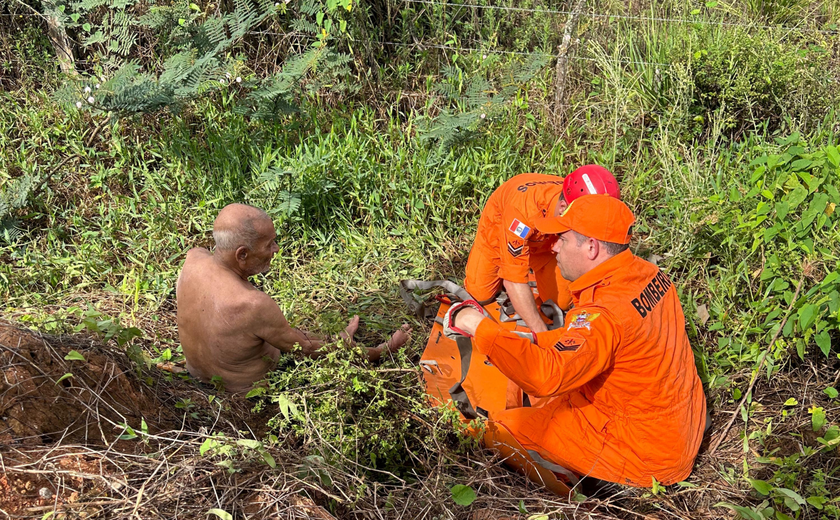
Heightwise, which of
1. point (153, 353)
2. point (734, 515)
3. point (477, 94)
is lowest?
point (734, 515)

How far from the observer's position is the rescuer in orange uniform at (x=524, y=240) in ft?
10.8

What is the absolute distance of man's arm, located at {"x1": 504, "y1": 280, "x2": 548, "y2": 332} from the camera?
3715mm

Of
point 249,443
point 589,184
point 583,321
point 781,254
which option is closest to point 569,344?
point 583,321

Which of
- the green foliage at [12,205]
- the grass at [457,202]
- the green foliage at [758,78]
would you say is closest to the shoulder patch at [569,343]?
the grass at [457,202]

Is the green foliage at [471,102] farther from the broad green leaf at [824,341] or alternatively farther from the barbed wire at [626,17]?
the broad green leaf at [824,341]

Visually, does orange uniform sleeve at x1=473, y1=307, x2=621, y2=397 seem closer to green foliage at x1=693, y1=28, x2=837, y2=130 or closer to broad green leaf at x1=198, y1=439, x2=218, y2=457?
broad green leaf at x1=198, y1=439, x2=218, y2=457

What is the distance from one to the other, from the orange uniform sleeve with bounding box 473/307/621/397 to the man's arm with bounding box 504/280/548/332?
114 centimetres

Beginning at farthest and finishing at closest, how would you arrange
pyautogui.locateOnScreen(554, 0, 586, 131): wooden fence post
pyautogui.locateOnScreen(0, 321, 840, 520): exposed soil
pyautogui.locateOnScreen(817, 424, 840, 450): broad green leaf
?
pyautogui.locateOnScreen(554, 0, 586, 131): wooden fence post → pyautogui.locateOnScreen(817, 424, 840, 450): broad green leaf → pyautogui.locateOnScreen(0, 321, 840, 520): exposed soil

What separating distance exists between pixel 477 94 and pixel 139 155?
303cm

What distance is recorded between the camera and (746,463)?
305cm

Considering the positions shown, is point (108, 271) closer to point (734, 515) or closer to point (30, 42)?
point (30, 42)

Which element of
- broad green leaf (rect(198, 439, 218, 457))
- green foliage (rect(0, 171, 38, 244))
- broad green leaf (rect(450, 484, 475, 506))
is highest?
broad green leaf (rect(198, 439, 218, 457))

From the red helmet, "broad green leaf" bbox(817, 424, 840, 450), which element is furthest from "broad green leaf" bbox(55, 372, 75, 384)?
"broad green leaf" bbox(817, 424, 840, 450)

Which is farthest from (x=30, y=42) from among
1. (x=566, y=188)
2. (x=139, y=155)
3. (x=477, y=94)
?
(x=566, y=188)
